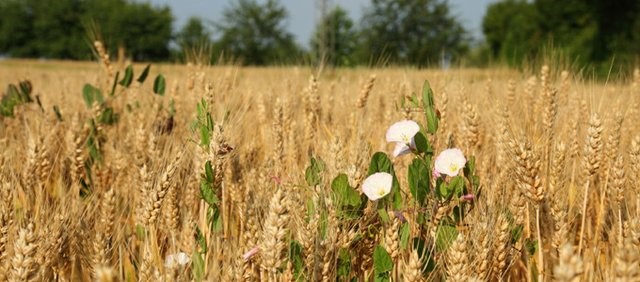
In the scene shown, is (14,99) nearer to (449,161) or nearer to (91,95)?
(91,95)

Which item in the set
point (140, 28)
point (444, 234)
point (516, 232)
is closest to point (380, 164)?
point (444, 234)

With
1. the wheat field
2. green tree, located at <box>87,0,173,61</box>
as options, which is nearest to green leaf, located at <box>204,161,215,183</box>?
the wheat field

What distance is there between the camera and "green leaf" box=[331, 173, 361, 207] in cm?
96

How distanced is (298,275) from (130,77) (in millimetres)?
1544

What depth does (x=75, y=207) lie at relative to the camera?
3.93ft

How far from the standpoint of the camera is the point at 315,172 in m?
1.04

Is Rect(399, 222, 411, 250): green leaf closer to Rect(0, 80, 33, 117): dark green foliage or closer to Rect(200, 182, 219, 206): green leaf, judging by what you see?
Rect(200, 182, 219, 206): green leaf

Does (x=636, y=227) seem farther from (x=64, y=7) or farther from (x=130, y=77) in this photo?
(x=64, y=7)

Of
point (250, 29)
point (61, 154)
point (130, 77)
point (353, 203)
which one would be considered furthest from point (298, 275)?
point (250, 29)

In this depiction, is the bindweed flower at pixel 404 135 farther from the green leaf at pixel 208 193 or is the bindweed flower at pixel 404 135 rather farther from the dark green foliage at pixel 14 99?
the dark green foliage at pixel 14 99

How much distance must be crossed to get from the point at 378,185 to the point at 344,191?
0.06m

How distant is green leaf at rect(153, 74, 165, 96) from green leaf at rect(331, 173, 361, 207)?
1.37 m

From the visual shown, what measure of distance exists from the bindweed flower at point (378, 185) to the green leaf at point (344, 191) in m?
0.02

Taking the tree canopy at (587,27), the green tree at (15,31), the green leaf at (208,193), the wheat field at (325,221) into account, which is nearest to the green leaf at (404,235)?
the wheat field at (325,221)
